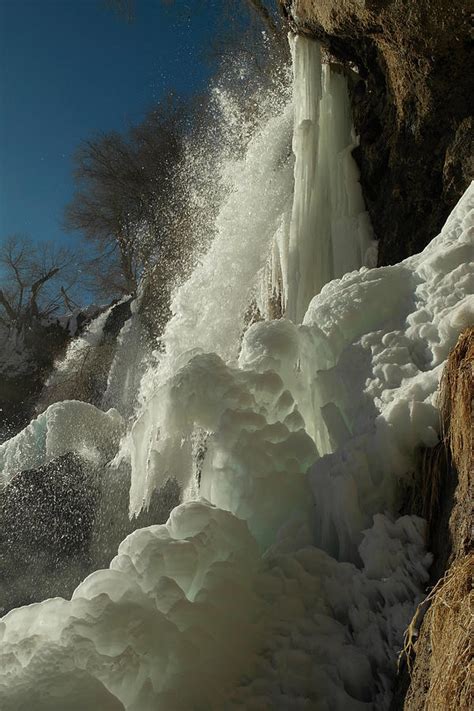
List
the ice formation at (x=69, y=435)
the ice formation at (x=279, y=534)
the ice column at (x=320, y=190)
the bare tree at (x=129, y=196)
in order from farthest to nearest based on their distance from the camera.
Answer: the bare tree at (x=129, y=196), the ice formation at (x=69, y=435), the ice column at (x=320, y=190), the ice formation at (x=279, y=534)

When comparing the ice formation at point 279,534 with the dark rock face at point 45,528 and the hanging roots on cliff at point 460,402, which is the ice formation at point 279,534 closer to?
the hanging roots on cliff at point 460,402

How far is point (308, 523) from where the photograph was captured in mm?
2949

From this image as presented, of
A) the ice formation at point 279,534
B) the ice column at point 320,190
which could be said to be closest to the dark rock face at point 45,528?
the ice column at point 320,190

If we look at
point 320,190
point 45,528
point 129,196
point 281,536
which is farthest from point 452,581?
point 129,196

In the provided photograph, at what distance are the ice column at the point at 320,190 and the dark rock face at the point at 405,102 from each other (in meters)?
0.15

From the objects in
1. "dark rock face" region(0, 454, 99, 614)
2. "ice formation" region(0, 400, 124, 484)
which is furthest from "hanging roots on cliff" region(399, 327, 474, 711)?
"dark rock face" region(0, 454, 99, 614)

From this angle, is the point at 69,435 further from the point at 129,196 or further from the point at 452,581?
the point at 129,196

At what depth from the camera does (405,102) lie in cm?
608

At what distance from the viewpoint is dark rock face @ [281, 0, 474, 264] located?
525 centimetres

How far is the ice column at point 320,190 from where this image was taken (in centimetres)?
644

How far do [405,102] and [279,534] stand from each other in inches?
182

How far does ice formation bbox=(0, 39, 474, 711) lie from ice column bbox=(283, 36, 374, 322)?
2628 mm

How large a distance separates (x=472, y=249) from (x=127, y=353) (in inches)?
412

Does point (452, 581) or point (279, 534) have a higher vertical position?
point (279, 534)
